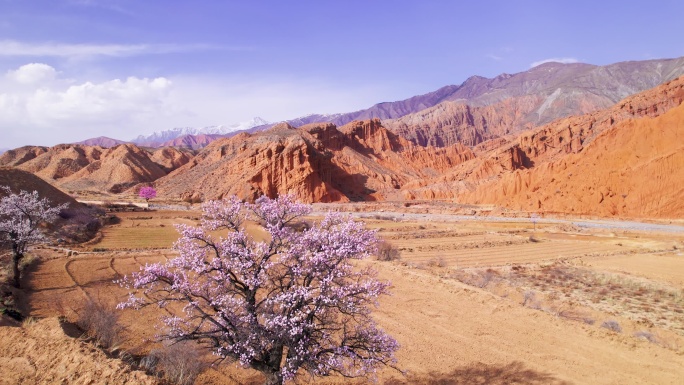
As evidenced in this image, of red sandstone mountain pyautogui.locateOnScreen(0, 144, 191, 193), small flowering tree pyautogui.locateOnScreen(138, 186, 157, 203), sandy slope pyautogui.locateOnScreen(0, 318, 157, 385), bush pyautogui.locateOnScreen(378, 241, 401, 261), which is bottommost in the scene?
bush pyautogui.locateOnScreen(378, 241, 401, 261)

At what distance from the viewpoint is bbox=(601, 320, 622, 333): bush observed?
52.4ft

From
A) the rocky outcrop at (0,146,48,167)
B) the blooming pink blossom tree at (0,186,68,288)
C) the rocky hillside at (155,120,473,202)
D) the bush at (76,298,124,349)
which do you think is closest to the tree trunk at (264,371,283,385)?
the bush at (76,298,124,349)

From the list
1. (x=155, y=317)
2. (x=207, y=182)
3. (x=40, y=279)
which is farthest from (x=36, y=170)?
(x=155, y=317)

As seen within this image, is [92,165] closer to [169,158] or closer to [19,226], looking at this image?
[169,158]

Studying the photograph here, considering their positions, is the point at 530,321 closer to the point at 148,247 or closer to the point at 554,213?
the point at 148,247

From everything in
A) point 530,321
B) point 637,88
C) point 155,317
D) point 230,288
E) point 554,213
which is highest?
point 637,88

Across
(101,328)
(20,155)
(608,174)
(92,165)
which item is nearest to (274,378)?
(101,328)

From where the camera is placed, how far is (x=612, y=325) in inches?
640

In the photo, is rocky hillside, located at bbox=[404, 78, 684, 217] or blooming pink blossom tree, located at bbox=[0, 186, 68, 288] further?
rocky hillside, located at bbox=[404, 78, 684, 217]

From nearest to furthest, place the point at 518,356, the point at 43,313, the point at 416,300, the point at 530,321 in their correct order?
the point at 518,356
the point at 43,313
the point at 530,321
the point at 416,300

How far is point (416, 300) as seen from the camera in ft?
63.9

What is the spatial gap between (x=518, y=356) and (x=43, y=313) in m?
16.9

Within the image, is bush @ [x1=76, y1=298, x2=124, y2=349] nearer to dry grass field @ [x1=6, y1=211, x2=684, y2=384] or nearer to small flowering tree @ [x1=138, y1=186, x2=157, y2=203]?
dry grass field @ [x1=6, y1=211, x2=684, y2=384]

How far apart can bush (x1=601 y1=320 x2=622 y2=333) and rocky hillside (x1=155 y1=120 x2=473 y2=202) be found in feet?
171
